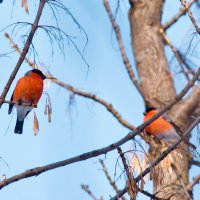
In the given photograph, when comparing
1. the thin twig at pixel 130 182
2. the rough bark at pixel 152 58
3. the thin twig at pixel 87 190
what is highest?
the rough bark at pixel 152 58

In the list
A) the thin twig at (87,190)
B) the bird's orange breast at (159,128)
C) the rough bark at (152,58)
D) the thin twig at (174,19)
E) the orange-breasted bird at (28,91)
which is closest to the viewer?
the thin twig at (87,190)

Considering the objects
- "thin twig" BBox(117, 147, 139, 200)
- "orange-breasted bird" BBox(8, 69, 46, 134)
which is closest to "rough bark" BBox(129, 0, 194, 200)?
"orange-breasted bird" BBox(8, 69, 46, 134)

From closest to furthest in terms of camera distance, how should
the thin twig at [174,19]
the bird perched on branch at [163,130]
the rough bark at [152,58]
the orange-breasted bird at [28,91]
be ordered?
the orange-breasted bird at [28,91], the rough bark at [152,58], the bird perched on branch at [163,130], the thin twig at [174,19]

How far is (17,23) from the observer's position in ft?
Result: 6.56

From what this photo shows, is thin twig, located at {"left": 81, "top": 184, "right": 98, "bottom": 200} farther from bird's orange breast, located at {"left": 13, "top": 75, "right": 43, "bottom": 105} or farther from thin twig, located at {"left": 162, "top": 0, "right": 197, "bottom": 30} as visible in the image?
thin twig, located at {"left": 162, "top": 0, "right": 197, "bottom": 30}

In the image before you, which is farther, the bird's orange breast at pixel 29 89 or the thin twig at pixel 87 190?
the bird's orange breast at pixel 29 89

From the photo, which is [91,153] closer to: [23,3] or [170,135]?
[23,3]

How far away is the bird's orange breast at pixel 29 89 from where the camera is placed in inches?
136

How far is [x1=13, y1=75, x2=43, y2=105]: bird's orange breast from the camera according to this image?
346 centimetres

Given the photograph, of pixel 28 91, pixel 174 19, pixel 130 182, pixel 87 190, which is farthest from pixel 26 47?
pixel 174 19

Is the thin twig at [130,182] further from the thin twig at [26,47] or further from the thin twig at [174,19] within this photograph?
the thin twig at [174,19]

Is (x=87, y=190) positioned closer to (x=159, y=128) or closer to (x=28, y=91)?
(x=28, y=91)

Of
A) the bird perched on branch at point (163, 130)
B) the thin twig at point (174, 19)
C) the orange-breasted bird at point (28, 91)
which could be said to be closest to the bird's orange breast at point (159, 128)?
the bird perched on branch at point (163, 130)

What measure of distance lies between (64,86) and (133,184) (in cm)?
269
